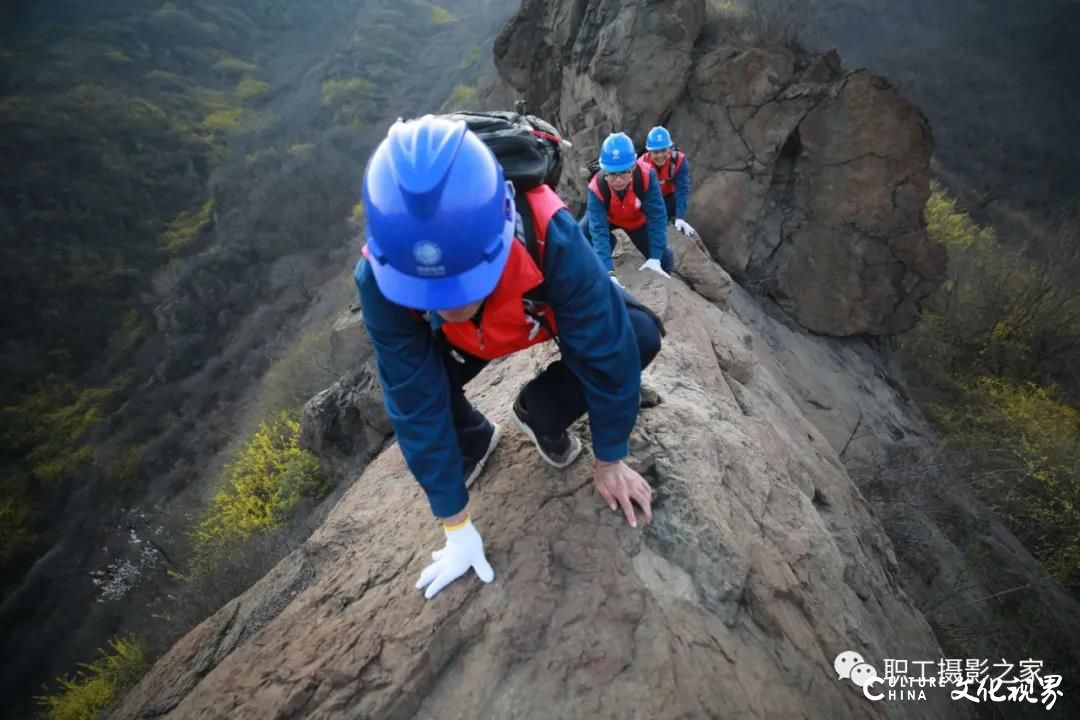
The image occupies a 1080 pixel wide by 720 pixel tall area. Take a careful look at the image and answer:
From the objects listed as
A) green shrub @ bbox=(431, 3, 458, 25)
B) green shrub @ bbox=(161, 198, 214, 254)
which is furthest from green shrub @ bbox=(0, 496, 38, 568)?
green shrub @ bbox=(431, 3, 458, 25)

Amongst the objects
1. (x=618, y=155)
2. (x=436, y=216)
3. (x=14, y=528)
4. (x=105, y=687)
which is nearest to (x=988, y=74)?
(x=618, y=155)

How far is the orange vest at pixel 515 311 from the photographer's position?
67.1 inches

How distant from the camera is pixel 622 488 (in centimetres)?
231

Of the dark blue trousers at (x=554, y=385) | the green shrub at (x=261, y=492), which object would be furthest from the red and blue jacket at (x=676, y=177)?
the green shrub at (x=261, y=492)

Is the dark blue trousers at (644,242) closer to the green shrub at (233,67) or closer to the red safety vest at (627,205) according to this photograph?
the red safety vest at (627,205)

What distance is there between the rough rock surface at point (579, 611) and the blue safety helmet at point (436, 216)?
131cm

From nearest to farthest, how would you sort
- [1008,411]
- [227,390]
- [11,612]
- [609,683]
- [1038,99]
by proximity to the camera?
1. [609,683]
2. [1008,411]
3. [11,612]
4. [227,390]
5. [1038,99]

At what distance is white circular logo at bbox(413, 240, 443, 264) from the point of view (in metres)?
1.49

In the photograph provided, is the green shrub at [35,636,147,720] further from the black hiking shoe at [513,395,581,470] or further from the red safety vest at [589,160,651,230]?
the red safety vest at [589,160,651,230]

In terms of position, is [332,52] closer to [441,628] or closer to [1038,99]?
[1038,99]

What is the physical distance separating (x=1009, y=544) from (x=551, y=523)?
8.57 metres

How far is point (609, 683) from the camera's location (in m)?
1.91

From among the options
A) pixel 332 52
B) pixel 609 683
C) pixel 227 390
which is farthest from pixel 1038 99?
pixel 332 52

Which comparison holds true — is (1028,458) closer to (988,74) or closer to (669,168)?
(669,168)
